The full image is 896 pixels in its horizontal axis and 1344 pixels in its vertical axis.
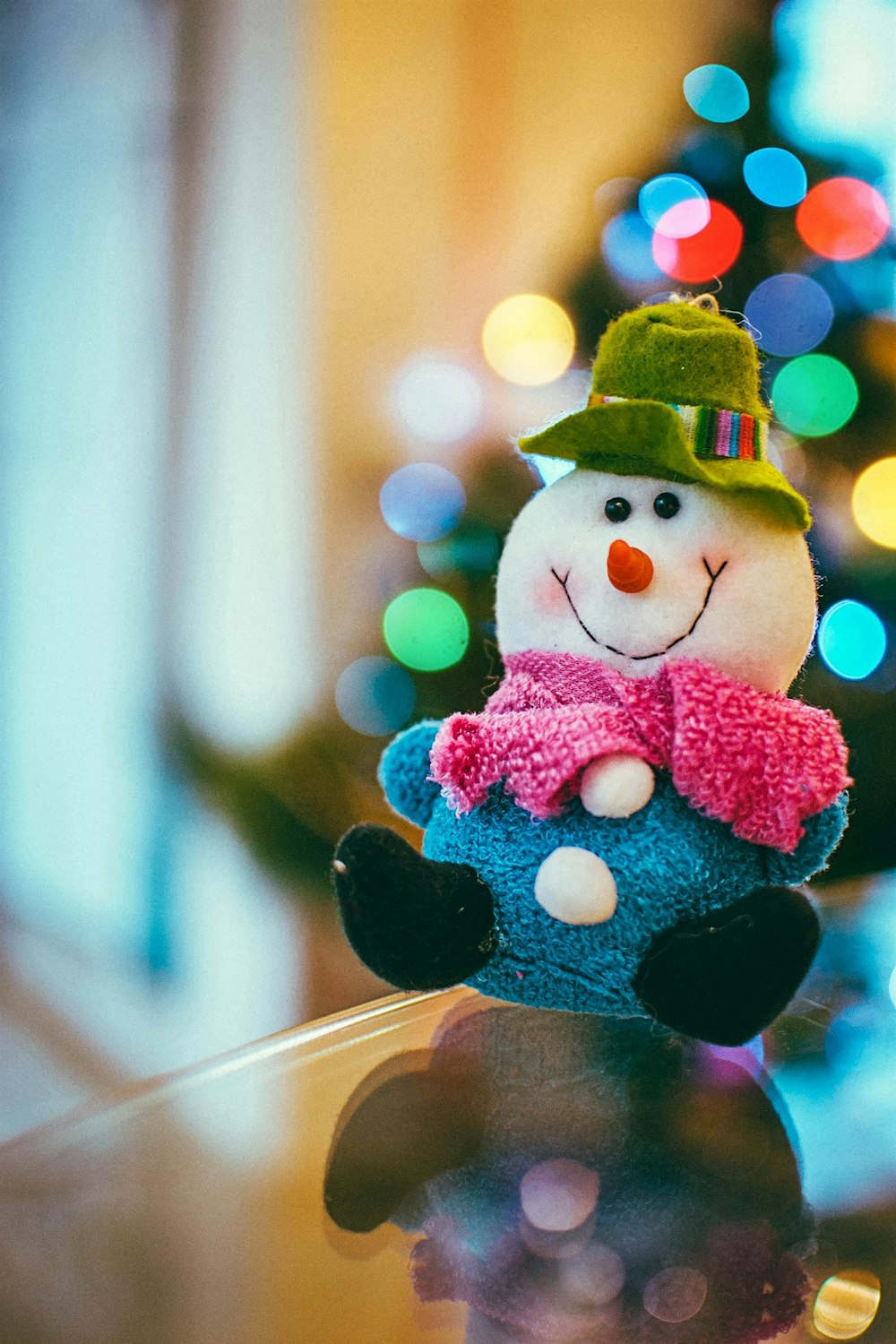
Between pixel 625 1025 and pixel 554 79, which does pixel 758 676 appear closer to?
pixel 625 1025

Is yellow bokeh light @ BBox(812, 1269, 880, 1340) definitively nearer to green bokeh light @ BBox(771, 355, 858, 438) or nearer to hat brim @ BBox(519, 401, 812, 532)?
hat brim @ BBox(519, 401, 812, 532)

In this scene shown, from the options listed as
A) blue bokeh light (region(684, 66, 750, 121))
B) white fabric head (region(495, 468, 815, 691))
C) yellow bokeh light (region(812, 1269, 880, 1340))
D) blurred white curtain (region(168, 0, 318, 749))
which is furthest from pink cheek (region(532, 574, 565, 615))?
blurred white curtain (region(168, 0, 318, 749))

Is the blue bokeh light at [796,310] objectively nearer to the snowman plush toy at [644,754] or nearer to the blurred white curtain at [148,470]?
the snowman plush toy at [644,754]

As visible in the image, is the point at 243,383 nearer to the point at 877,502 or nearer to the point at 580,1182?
the point at 877,502

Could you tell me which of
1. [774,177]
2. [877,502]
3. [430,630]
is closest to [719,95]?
[774,177]

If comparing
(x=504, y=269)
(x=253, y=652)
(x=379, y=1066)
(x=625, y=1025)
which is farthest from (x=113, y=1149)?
(x=504, y=269)
